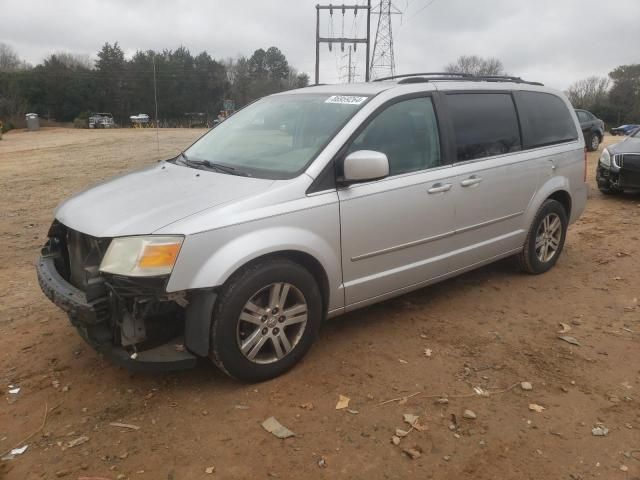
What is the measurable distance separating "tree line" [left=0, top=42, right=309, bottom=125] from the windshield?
2172 inches

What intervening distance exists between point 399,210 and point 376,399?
1.31 m

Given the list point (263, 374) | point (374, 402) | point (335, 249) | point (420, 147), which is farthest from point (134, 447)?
point (420, 147)

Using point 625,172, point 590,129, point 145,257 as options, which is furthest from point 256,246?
point 590,129

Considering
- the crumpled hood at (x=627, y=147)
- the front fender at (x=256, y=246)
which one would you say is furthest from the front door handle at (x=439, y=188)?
the crumpled hood at (x=627, y=147)

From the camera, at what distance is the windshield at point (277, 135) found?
362 centimetres

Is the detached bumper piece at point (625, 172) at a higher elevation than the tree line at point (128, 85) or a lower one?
lower

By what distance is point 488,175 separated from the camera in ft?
14.7

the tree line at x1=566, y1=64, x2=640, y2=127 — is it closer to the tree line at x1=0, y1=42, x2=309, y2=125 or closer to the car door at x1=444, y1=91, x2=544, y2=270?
the tree line at x1=0, y1=42, x2=309, y2=125

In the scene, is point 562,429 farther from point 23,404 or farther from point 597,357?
point 23,404

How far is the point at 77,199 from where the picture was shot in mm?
3637

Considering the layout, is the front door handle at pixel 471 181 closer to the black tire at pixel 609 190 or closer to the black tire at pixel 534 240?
the black tire at pixel 534 240

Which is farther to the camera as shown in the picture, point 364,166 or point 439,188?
point 439,188

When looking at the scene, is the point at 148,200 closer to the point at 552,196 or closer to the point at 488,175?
the point at 488,175

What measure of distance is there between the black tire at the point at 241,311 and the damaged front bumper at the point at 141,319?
0.08 metres
